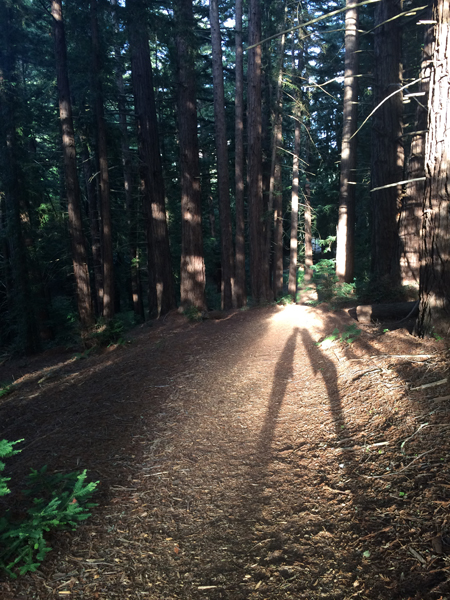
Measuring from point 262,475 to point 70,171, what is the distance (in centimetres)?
1088

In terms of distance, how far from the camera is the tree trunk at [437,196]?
4609mm

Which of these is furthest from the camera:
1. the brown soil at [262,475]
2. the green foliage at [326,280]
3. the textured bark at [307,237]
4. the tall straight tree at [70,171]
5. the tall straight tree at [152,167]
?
the textured bark at [307,237]

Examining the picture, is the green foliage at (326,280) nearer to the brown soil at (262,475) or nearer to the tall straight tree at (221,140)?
the tall straight tree at (221,140)

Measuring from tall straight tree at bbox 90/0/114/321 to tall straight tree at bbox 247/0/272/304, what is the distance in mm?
5256

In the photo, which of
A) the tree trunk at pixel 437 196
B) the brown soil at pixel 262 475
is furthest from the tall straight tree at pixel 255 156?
the tree trunk at pixel 437 196

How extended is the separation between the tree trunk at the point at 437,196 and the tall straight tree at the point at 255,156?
9.12m

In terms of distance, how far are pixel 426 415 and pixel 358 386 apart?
116 cm

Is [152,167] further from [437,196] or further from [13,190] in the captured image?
[437,196]

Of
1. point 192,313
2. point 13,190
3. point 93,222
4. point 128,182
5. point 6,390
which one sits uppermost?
point 128,182

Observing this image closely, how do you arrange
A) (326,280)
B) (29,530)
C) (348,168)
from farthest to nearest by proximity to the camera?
(348,168) < (326,280) < (29,530)

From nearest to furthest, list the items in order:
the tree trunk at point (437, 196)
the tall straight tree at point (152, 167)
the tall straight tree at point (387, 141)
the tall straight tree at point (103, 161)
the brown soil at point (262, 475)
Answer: the brown soil at point (262, 475)
the tree trunk at point (437, 196)
the tall straight tree at point (387, 141)
the tall straight tree at point (103, 161)
the tall straight tree at point (152, 167)

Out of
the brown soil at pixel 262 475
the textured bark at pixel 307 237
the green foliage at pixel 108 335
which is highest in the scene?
the textured bark at pixel 307 237

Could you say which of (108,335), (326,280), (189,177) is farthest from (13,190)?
(326,280)

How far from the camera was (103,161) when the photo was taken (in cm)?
1283
